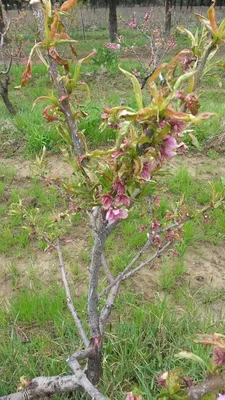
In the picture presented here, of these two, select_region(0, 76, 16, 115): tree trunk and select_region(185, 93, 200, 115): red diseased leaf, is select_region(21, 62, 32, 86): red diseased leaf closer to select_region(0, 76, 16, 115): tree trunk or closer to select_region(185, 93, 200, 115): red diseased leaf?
select_region(185, 93, 200, 115): red diseased leaf

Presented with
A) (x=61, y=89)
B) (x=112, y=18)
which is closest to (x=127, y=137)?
(x=61, y=89)

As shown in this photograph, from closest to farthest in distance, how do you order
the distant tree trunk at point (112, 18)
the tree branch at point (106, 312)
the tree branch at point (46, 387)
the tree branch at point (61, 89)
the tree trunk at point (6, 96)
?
the tree branch at point (61, 89) → the tree branch at point (46, 387) → the tree branch at point (106, 312) → the tree trunk at point (6, 96) → the distant tree trunk at point (112, 18)

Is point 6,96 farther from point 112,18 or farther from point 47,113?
point 112,18

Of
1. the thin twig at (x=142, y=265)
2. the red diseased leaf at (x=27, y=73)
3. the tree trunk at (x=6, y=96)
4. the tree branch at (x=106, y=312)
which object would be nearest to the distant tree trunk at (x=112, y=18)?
the tree trunk at (x=6, y=96)

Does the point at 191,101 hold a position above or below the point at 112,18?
above

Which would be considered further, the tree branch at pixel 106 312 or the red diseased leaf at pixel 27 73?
the tree branch at pixel 106 312

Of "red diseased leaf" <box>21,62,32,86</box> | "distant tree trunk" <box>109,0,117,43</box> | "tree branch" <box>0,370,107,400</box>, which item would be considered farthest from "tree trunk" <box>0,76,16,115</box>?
"distant tree trunk" <box>109,0,117,43</box>

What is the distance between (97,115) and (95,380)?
145 inches

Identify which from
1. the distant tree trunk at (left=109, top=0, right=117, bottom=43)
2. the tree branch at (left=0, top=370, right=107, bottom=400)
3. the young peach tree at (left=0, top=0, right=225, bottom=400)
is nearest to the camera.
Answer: the young peach tree at (left=0, top=0, right=225, bottom=400)

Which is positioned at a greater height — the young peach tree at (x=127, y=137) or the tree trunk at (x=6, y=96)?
the young peach tree at (x=127, y=137)

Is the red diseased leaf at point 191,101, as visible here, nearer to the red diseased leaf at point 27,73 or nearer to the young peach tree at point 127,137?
the young peach tree at point 127,137

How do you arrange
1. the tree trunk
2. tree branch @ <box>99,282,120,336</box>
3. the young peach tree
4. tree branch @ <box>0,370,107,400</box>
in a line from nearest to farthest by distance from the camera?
1. the young peach tree
2. tree branch @ <box>0,370,107,400</box>
3. tree branch @ <box>99,282,120,336</box>
4. the tree trunk

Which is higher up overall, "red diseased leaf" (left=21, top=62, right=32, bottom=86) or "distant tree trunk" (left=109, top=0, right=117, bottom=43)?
"red diseased leaf" (left=21, top=62, right=32, bottom=86)

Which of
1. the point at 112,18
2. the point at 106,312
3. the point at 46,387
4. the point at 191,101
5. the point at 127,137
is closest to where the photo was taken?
the point at 191,101
